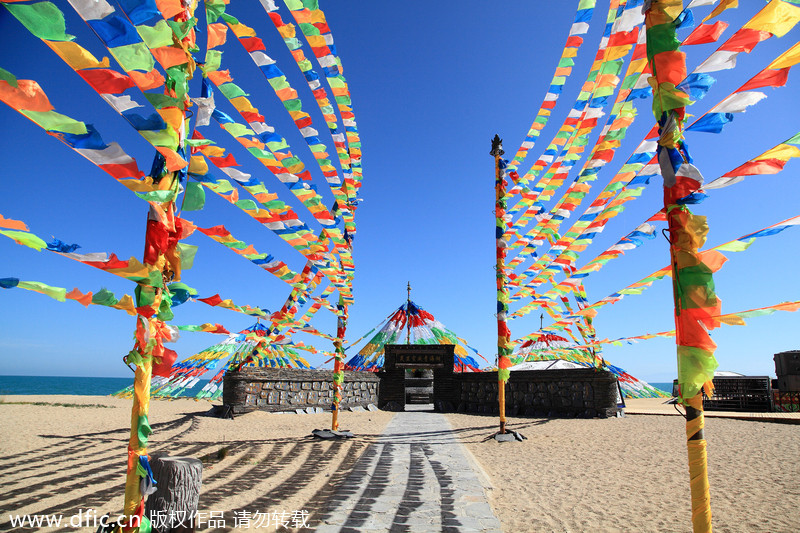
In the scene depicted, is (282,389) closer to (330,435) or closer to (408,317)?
(330,435)

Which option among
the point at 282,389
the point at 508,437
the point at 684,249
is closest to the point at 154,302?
the point at 684,249

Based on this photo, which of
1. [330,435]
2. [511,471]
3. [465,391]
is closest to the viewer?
[511,471]

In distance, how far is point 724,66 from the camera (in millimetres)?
2551

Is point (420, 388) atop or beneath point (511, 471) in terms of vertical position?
beneath

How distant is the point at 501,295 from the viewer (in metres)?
9.73

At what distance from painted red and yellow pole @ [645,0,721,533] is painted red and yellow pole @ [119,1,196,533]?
3106 millimetres

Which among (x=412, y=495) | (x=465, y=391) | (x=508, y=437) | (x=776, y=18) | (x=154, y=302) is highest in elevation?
(x=776, y=18)

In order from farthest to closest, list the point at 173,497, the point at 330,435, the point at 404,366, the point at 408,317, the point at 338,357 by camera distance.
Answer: the point at 408,317 < the point at 404,366 < the point at 338,357 < the point at 330,435 < the point at 173,497

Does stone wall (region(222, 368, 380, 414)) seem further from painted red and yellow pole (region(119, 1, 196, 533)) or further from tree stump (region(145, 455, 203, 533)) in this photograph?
painted red and yellow pole (region(119, 1, 196, 533))

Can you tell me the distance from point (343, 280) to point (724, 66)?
744 cm

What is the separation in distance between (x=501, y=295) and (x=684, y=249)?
7.33 metres

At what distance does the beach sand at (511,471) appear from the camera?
4.27 meters

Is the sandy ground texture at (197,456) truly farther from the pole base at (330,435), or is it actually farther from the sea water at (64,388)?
the sea water at (64,388)

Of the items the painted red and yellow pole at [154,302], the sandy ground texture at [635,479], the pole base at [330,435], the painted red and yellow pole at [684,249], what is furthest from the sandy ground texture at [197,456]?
the painted red and yellow pole at [684,249]
